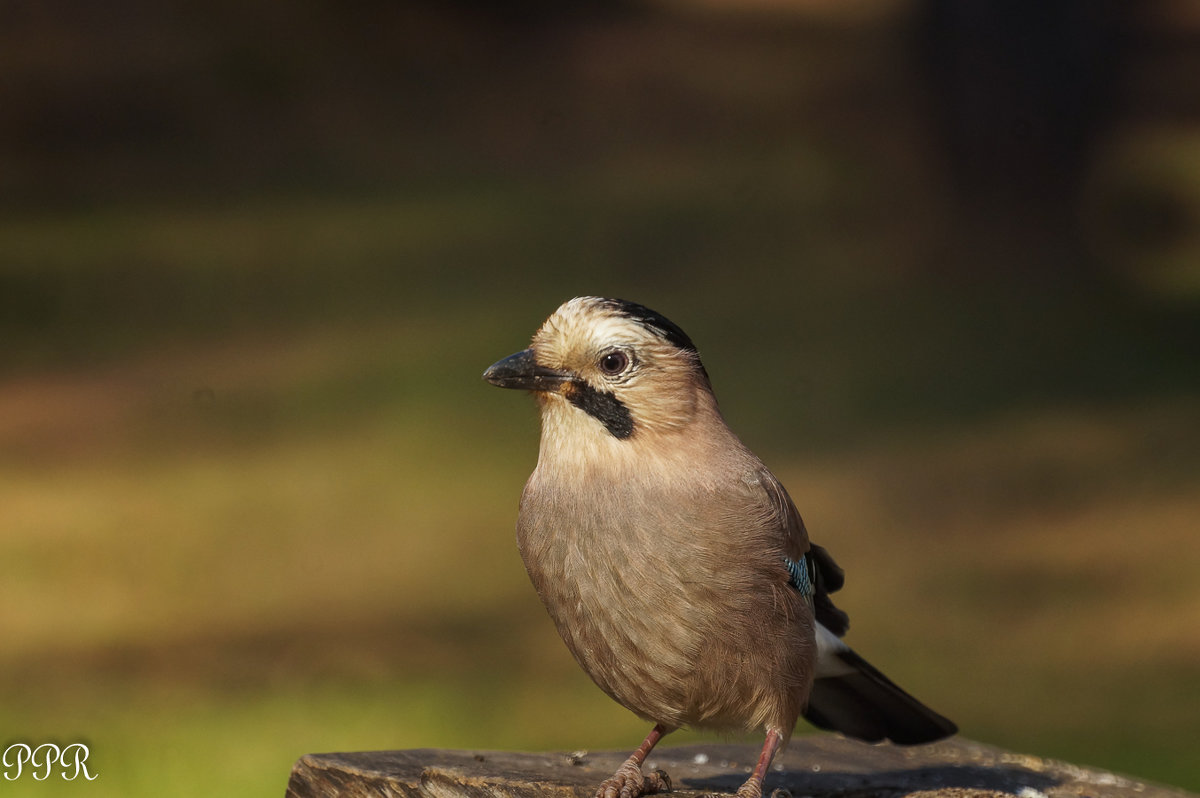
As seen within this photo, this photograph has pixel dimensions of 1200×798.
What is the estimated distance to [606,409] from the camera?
9.24ft

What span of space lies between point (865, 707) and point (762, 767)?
2.29 ft

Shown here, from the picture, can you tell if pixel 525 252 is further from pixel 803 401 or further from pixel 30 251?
pixel 30 251

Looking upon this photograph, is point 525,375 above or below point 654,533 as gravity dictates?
above

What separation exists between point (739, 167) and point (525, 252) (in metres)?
1.05

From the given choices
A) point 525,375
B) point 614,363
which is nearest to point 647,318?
point 614,363

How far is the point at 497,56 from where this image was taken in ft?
18.6

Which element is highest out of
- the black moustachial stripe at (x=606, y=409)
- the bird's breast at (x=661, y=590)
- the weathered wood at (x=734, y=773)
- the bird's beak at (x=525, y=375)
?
the bird's beak at (x=525, y=375)

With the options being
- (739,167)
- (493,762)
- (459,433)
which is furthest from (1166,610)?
(493,762)

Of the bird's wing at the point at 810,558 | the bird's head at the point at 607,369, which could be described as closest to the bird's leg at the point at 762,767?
the bird's wing at the point at 810,558

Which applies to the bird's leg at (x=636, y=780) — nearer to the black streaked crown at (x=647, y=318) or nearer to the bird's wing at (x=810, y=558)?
the bird's wing at (x=810, y=558)

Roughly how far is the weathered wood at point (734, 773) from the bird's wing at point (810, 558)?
48 cm

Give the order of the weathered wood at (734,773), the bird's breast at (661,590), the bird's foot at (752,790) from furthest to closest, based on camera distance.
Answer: the weathered wood at (734,773) → the bird's foot at (752,790) → the bird's breast at (661,590)

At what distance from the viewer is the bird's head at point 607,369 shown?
2775mm

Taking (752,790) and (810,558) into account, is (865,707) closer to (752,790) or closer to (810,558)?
(810,558)
